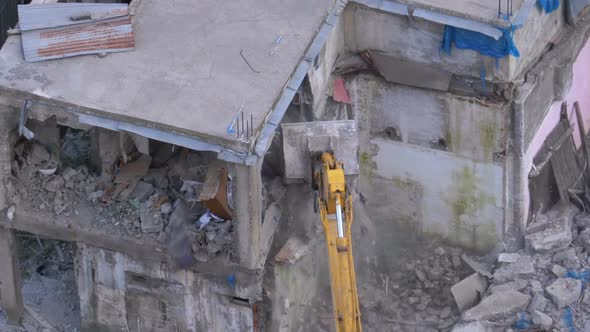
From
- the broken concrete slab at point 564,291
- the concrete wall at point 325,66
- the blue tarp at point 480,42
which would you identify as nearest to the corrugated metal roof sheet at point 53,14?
the concrete wall at point 325,66

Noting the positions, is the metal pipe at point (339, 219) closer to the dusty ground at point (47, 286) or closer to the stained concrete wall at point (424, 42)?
the stained concrete wall at point (424, 42)

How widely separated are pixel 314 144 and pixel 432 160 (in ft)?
12.4

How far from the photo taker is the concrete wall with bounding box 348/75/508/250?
1123 inches

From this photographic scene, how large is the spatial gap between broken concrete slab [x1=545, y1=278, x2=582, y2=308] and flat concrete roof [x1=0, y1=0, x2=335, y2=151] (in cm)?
652

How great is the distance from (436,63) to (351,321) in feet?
19.6

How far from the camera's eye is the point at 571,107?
3103 centimetres

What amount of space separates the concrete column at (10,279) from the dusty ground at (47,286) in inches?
16.4

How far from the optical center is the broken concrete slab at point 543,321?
27234 mm

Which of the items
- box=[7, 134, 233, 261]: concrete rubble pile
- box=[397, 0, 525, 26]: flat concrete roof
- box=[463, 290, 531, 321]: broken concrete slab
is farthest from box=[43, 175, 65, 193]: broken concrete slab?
box=[463, 290, 531, 321]: broken concrete slab

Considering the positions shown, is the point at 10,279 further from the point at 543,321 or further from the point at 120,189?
the point at 543,321

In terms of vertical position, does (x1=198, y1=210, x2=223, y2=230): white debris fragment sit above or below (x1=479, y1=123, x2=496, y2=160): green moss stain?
below

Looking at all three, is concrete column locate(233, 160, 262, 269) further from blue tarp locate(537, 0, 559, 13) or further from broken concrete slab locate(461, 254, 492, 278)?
blue tarp locate(537, 0, 559, 13)

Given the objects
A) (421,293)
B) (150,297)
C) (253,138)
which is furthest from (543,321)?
(150,297)

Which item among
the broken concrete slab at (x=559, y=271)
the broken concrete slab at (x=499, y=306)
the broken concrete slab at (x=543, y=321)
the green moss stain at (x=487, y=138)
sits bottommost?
the broken concrete slab at (x=543, y=321)
